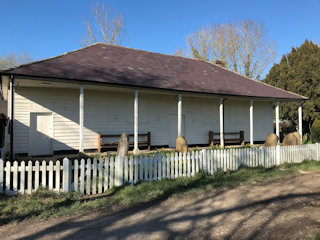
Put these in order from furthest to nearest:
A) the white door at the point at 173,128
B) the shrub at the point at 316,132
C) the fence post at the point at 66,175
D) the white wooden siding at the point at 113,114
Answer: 1. the shrub at the point at 316,132
2. the white door at the point at 173,128
3. the white wooden siding at the point at 113,114
4. the fence post at the point at 66,175

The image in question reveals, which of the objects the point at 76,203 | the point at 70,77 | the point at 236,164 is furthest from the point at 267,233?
the point at 70,77

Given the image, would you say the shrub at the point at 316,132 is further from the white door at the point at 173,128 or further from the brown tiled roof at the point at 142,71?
the white door at the point at 173,128

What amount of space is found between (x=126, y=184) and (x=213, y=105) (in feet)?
39.6

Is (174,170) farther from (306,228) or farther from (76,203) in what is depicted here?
(306,228)

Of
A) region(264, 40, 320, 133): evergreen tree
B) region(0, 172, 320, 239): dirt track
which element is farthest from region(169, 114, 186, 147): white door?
region(264, 40, 320, 133): evergreen tree

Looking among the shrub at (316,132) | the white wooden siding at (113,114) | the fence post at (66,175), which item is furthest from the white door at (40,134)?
→ the shrub at (316,132)

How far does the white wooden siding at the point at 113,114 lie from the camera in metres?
12.5

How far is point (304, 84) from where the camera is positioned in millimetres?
23297

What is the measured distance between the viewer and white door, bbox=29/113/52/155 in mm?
12672

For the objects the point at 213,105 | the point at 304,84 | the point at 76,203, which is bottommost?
the point at 76,203

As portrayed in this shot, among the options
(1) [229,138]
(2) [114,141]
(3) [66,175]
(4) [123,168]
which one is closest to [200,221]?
(4) [123,168]

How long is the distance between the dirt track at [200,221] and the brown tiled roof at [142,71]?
24.6 ft

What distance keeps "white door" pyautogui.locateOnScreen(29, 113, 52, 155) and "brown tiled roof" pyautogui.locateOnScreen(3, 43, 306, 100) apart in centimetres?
299

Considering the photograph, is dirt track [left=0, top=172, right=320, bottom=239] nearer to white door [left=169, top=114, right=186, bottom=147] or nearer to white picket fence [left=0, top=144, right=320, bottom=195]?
white picket fence [left=0, top=144, right=320, bottom=195]
